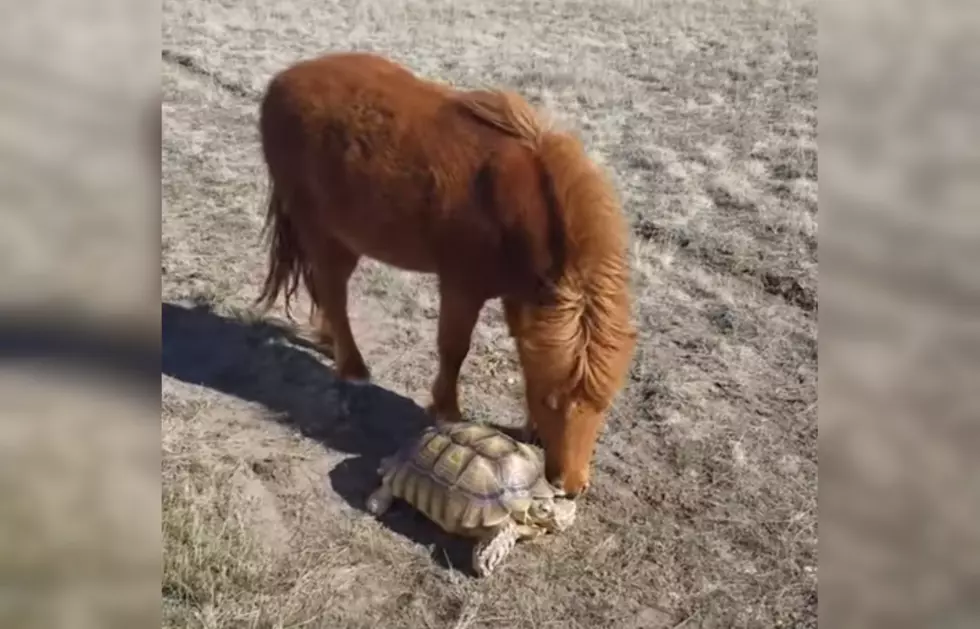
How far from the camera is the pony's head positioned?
2248 millimetres

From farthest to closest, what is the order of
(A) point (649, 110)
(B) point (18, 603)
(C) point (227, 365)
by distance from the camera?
(A) point (649, 110), (C) point (227, 365), (B) point (18, 603)

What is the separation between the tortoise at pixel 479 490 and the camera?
231 cm

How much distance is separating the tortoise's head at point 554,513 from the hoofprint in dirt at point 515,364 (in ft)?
0.15

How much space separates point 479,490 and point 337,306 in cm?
67

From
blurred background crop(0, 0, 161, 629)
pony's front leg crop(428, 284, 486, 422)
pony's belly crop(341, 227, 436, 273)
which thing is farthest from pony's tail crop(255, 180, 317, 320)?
blurred background crop(0, 0, 161, 629)

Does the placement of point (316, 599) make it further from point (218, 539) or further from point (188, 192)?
point (188, 192)

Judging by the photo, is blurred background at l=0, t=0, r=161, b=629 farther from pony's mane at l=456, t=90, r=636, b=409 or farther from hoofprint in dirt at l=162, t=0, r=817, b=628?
pony's mane at l=456, t=90, r=636, b=409

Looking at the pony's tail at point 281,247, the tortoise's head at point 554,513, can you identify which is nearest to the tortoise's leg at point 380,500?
the tortoise's head at point 554,513

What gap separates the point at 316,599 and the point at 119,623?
53 cm

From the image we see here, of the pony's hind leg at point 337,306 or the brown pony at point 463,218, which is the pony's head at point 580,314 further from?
the pony's hind leg at point 337,306

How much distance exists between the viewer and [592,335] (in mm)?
2273

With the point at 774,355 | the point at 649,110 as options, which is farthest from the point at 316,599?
the point at 649,110

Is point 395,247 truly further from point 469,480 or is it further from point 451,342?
point 469,480

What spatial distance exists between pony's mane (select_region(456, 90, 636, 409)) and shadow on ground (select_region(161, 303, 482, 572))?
18.2 inches
